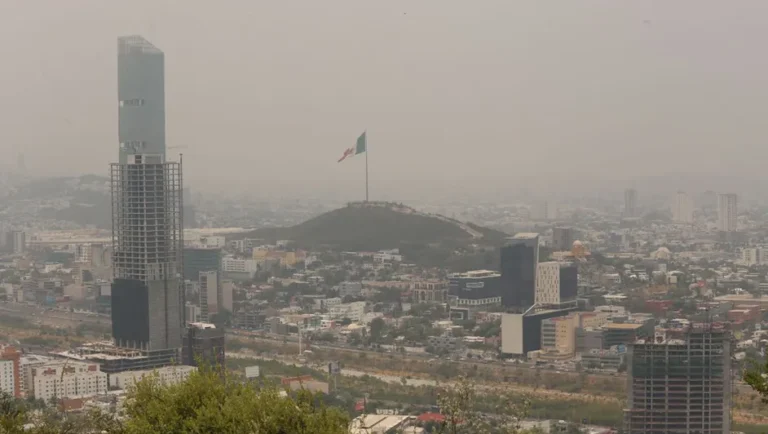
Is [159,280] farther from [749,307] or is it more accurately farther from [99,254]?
[749,307]

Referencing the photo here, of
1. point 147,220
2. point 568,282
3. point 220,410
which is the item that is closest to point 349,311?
point 568,282

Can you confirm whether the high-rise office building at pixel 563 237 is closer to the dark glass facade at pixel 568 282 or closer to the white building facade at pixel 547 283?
the dark glass facade at pixel 568 282

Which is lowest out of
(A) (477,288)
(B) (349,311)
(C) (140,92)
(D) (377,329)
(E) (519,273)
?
(D) (377,329)

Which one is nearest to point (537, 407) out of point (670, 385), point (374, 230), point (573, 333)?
point (670, 385)

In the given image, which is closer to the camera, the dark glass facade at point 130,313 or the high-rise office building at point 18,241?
the dark glass facade at point 130,313

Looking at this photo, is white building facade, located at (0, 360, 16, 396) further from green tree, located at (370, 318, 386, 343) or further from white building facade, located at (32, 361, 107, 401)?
green tree, located at (370, 318, 386, 343)

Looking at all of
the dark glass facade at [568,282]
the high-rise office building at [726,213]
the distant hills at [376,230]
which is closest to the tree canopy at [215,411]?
the dark glass facade at [568,282]

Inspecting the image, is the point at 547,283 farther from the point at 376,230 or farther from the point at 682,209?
the point at 376,230
